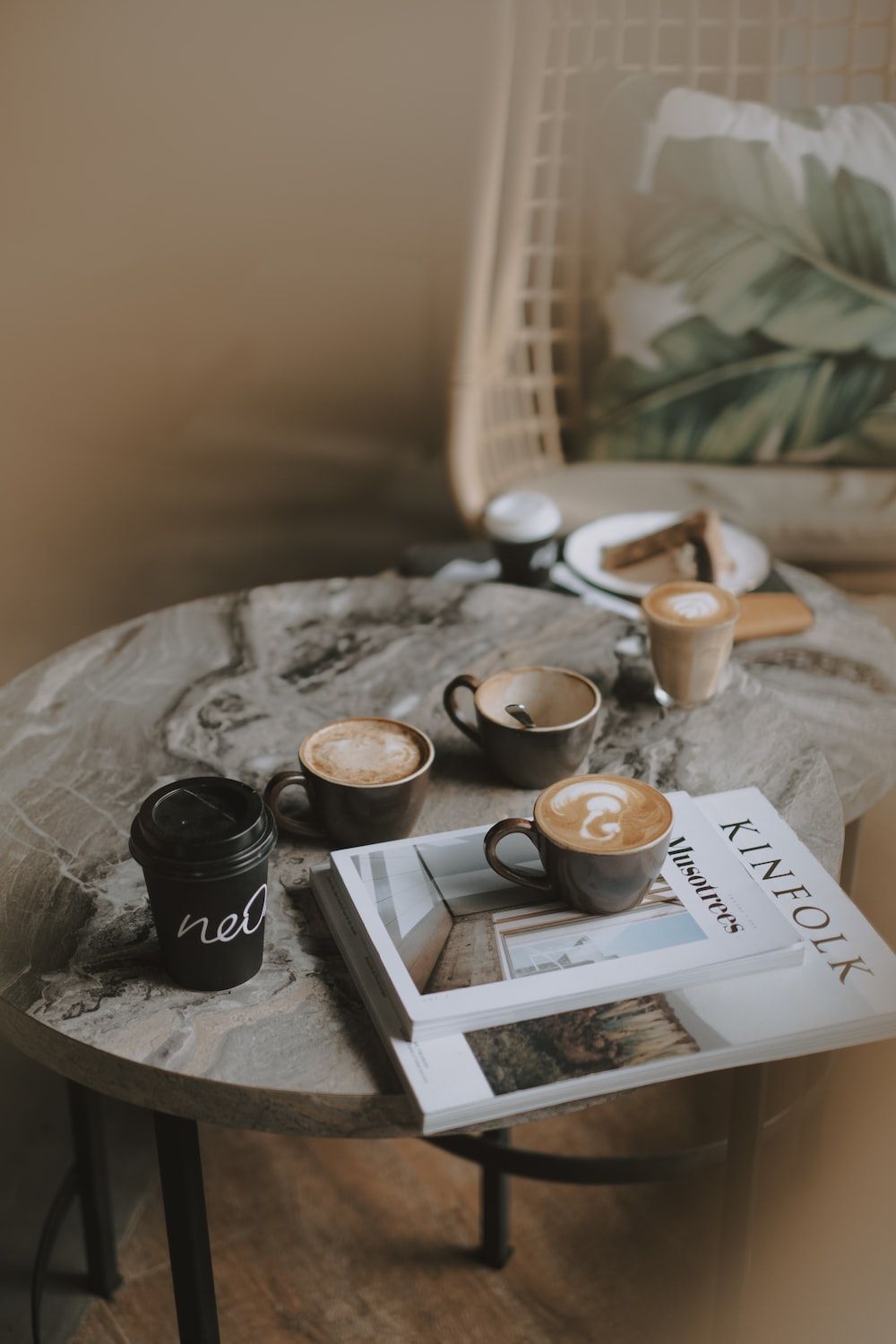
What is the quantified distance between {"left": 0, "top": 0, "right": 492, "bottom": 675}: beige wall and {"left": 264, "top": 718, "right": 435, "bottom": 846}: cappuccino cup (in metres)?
1.24

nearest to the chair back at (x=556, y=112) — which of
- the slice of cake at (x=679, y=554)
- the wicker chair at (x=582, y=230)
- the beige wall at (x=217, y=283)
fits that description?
the wicker chair at (x=582, y=230)

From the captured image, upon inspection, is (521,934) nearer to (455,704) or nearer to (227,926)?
(227,926)

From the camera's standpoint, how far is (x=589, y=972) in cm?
74

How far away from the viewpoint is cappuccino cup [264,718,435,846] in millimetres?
878

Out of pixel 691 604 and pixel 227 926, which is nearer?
pixel 227 926

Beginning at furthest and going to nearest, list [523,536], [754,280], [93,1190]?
1. [754,280]
2. [523,536]
3. [93,1190]

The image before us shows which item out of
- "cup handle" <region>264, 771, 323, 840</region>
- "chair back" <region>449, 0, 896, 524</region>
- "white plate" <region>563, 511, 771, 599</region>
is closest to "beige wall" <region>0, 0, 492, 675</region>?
"chair back" <region>449, 0, 896, 524</region>

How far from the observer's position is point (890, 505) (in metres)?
1.73

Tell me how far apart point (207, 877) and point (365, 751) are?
9.4 inches

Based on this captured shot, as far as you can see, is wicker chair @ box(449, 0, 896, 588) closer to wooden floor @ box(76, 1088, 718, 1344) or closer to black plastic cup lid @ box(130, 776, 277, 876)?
wooden floor @ box(76, 1088, 718, 1344)

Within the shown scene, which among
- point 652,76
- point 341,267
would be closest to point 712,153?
point 652,76

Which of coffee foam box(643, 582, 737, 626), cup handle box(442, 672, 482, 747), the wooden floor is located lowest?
the wooden floor

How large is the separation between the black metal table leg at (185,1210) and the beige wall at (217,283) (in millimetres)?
1417

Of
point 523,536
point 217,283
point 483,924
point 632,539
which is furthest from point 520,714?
point 217,283
